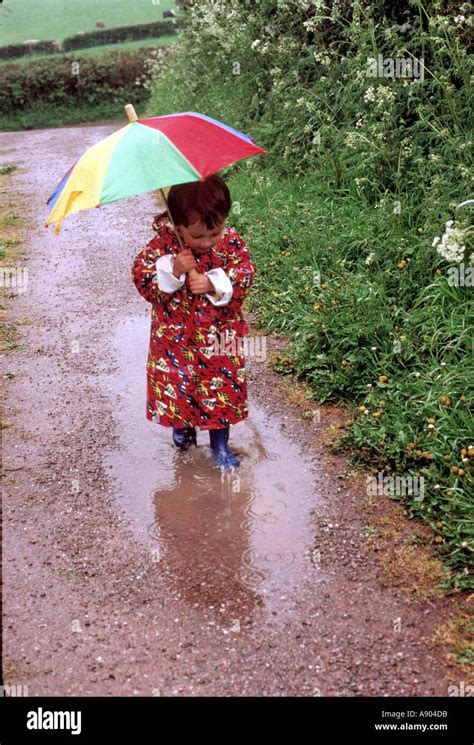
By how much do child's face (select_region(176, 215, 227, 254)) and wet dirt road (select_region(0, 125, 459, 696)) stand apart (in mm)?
1221

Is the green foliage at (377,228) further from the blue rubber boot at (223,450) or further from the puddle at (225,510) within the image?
the blue rubber boot at (223,450)

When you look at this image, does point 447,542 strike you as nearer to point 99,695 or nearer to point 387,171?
point 99,695

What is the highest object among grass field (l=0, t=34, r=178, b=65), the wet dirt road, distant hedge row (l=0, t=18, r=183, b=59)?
distant hedge row (l=0, t=18, r=183, b=59)

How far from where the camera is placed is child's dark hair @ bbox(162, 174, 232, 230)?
3.70 meters

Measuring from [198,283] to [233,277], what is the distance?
20cm

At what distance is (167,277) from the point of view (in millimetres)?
3861

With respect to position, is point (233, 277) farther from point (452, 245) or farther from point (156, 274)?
point (452, 245)

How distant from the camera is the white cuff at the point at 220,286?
12.7 feet

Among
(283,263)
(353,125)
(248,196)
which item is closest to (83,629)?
(283,263)

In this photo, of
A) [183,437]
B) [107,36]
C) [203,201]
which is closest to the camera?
[203,201]

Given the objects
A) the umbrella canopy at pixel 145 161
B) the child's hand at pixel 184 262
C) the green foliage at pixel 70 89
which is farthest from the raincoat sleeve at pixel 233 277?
the green foliage at pixel 70 89

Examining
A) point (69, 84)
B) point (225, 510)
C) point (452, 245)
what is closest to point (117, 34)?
point (69, 84)

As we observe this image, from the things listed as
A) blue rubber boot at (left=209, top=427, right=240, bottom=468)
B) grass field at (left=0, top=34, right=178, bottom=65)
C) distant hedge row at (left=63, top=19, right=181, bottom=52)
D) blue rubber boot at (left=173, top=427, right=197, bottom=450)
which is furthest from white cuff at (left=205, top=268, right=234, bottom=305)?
distant hedge row at (left=63, top=19, right=181, bottom=52)

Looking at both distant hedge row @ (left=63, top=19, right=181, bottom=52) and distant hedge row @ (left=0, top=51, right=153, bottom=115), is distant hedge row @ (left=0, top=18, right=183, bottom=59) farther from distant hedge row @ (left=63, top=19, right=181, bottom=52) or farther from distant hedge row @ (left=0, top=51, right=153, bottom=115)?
distant hedge row @ (left=0, top=51, right=153, bottom=115)
